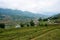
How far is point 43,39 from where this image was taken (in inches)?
2026

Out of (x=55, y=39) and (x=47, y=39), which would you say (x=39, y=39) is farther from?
(x=55, y=39)

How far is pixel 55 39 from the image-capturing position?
51969 millimetres

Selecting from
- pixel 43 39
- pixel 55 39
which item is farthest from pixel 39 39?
pixel 55 39

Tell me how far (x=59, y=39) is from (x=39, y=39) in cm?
792

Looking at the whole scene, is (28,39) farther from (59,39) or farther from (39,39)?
(59,39)

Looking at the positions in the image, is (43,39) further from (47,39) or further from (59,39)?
(59,39)

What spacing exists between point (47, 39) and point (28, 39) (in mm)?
7468

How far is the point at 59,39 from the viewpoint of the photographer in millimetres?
52719

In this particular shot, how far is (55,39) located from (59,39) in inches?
73.0

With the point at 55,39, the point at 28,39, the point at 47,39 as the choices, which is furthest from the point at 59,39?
the point at 28,39

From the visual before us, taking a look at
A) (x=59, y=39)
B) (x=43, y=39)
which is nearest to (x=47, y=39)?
(x=43, y=39)

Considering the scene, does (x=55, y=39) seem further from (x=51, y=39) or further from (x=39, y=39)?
(x=39, y=39)

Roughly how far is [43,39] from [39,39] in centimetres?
151

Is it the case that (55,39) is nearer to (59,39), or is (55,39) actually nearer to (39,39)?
(59,39)
